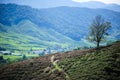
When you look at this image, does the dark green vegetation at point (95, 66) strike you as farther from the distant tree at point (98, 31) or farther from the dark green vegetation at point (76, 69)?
the distant tree at point (98, 31)

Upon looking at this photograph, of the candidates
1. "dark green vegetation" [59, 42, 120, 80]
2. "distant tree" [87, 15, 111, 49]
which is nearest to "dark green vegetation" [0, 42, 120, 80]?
"dark green vegetation" [59, 42, 120, 80]

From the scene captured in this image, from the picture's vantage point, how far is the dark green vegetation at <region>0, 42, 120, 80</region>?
59.7 meters

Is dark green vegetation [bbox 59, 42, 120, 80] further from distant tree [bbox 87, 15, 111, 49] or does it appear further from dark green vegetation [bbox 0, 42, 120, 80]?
distant tree [bbox 87, 15, 111, 49]

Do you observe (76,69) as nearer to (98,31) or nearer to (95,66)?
(95,66)

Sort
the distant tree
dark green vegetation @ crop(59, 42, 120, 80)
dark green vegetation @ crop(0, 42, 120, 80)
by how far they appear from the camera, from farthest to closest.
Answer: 1. the distant tree
2. dark green vegetation @ crop(0, 42, 120, 80)
3. dark green vegetation @ crop(59, 42, 120, 80)

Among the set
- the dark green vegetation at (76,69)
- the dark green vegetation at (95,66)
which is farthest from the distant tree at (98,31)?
the dark green vegetation at (95,66)

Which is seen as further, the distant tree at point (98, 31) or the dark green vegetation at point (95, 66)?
the distant tree at point (98, 31)

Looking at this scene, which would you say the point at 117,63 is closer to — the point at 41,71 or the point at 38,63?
the point at 41,71

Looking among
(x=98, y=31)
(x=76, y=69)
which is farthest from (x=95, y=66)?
(x=98, y=31)

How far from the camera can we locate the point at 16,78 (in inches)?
2963

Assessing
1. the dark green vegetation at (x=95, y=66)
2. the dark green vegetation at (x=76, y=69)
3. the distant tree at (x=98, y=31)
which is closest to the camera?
the dark green vegetation at (x=95, y=66)

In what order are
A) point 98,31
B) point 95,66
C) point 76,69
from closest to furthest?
1. point 95,66
2. point 76,69
3. point 98,31

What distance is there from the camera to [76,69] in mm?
68312

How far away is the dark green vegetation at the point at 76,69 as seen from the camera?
196ft
